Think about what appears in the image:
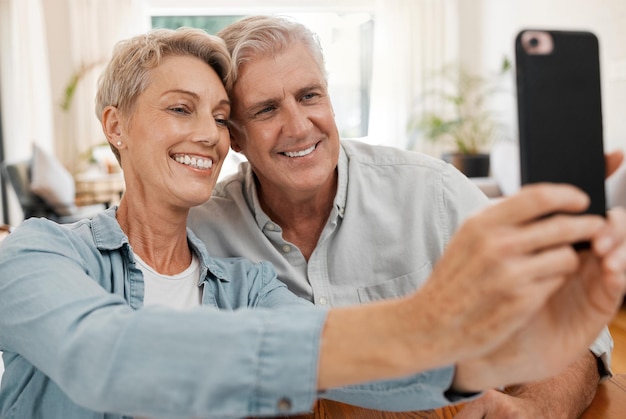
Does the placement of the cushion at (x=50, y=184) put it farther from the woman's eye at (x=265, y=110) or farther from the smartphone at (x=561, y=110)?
the smartphone at (x=561, y=110)

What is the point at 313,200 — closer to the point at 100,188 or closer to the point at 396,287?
the point at 396,287

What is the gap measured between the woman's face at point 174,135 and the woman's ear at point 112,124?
0.08 ft

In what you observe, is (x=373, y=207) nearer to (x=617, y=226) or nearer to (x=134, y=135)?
(x=134, y=135)

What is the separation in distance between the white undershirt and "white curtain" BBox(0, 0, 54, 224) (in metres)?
6.17

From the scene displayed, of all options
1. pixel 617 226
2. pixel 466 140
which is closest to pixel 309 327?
pixel 617 226

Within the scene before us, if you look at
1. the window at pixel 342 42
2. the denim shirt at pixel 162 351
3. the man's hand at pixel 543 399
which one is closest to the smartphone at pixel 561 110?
the denim shirt at pixel 162 351

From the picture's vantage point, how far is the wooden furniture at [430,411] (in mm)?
938

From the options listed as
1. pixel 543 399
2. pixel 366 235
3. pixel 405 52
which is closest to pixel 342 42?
pixel 405 52

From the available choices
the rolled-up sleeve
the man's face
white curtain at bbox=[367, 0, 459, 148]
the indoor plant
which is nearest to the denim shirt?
the rolled-up sleeve

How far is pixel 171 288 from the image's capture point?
1.23 m

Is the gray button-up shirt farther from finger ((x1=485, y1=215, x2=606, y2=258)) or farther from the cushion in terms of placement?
the cushion

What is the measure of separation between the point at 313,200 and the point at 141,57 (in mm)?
533

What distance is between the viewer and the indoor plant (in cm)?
618

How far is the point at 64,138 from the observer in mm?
7184
